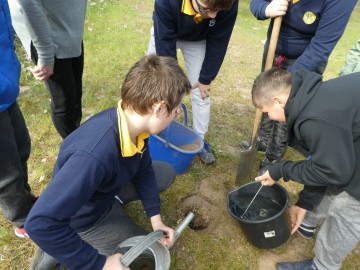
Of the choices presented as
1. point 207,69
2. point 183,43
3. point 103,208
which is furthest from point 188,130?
point 103,208

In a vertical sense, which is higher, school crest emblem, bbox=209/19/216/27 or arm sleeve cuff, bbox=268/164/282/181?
school crest emblem, bbox=209/19/216/27

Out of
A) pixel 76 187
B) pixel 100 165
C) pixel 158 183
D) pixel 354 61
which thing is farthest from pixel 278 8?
pixel 76 187

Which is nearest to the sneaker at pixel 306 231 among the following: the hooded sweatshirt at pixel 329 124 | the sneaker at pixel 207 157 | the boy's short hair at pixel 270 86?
the hooded sweatshirt at pixel 329 124

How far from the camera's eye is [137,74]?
1509 millimetres

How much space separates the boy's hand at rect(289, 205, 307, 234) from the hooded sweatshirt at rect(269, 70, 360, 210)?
1.53 ft

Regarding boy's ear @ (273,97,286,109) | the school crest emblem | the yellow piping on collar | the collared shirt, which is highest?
the yellow piping on collar

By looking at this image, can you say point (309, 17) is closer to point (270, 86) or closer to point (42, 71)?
point (270, 86)

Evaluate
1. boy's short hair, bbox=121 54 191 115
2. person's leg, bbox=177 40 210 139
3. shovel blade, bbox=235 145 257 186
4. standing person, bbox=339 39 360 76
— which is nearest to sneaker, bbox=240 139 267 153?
shovel blade, bbox=235 145 257 186

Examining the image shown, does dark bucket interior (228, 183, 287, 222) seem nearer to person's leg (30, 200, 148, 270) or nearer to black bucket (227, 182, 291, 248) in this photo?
black bucket (227, 182, 291, 248)

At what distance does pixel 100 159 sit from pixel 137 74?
1.49 ft

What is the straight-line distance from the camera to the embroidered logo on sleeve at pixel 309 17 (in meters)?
2.31

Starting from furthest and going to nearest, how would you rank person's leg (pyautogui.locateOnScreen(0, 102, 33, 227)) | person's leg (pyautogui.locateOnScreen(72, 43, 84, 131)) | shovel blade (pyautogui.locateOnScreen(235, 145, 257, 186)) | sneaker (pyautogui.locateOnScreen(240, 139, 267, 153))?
sneaker (pyautogui.locateOnScreen(240, 139, 267, 153))
shovel blade (pyautogui.locateOnScreen(235, 145, 257, 186))
person's leg (pyautogui.locateOnScreen(72, 43, 84, 131))
person's leg (pyautogui.locateOnScreen(0, 102, 33, 227))

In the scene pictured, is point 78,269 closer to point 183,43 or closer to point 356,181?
point 356,181

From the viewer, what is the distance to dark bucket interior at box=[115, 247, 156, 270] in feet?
5.24
